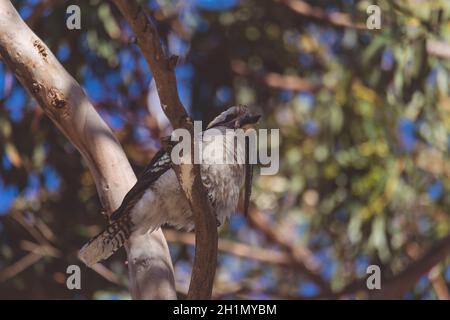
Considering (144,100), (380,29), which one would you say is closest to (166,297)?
(380,29)

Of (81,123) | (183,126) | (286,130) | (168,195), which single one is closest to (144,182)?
(168,195)

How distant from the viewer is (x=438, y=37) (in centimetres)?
657

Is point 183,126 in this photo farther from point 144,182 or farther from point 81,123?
point 144,182

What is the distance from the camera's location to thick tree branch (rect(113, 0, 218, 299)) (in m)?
3.16

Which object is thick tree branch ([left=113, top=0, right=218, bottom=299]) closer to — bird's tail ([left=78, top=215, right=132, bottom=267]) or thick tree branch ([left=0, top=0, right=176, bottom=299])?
thick tree branch ([left=0, top=0, right=176, bottom=299])

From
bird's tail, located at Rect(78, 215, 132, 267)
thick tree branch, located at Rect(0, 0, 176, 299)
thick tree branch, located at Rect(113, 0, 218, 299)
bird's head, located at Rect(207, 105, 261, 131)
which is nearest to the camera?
thick tree branch, located at Rect(113, 0, 218, 299)

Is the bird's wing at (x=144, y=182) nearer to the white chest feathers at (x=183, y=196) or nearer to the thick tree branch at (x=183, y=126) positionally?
the white chest feathers at (x=183, y=196)

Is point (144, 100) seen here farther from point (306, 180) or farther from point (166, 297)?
point (166, 297)

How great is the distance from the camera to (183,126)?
10.3 ft

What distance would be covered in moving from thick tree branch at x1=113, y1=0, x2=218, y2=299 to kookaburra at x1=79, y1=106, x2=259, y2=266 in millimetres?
490

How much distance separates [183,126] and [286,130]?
442 centimetres

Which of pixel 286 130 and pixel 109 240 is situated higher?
pixel 286 130

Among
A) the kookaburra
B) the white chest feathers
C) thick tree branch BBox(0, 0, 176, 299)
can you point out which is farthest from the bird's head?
thick tree branch BBox(0, 0, 176, 299)
